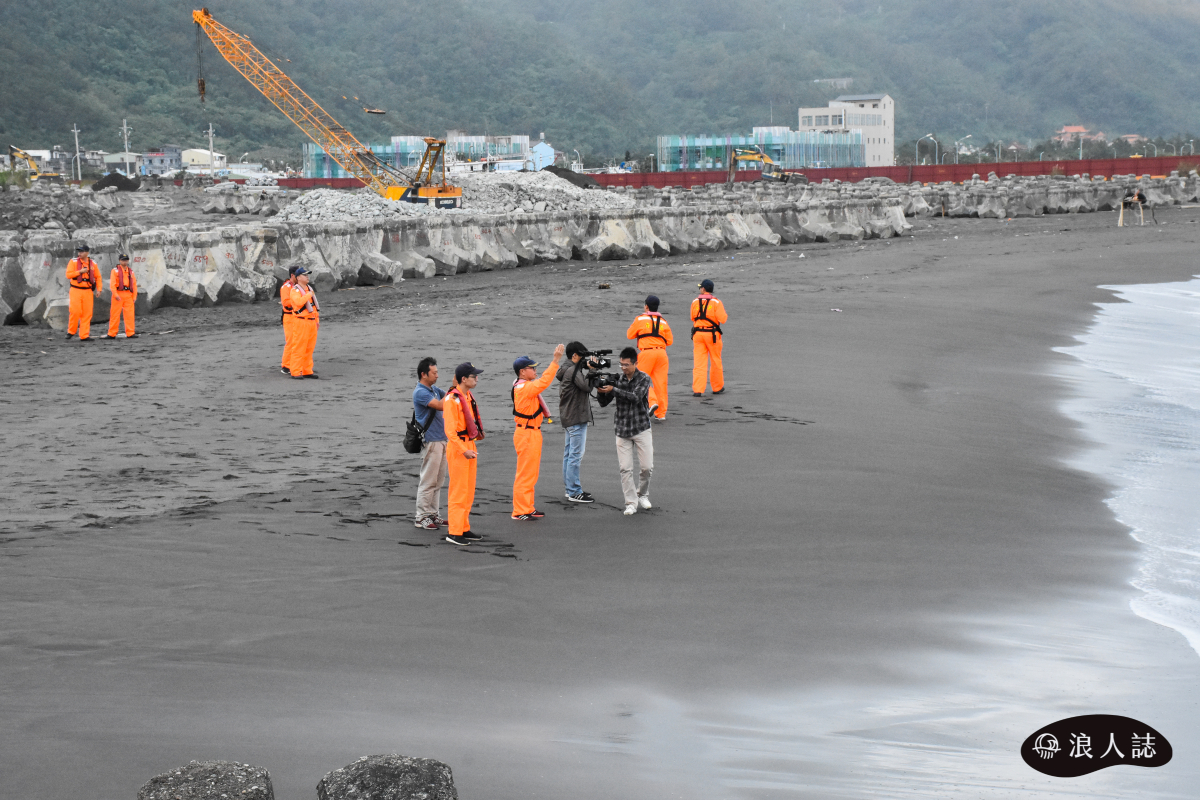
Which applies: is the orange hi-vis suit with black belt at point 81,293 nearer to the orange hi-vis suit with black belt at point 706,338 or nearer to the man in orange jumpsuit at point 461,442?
the orange hi-vis suit with black belt at point 706,338

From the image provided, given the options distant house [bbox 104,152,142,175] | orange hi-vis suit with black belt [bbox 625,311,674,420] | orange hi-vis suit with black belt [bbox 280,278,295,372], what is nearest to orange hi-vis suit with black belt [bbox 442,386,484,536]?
orange hi-vis suit with black belt [bbox 625,311,674,420]

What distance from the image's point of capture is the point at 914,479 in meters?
12.5

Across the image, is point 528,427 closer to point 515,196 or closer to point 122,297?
point 122,297

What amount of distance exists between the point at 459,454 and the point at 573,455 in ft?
5.45

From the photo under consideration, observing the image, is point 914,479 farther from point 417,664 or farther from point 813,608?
point 417,664

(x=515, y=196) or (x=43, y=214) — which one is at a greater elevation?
(x=515, y=196)

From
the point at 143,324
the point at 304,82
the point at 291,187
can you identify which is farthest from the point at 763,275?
the point at 304,82

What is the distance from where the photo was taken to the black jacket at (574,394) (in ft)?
34.8

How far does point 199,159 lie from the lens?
14500cm

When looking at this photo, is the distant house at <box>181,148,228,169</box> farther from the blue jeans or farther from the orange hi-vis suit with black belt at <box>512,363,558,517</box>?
the orange hi-vis suit with black belt at <box>512,363,558,517</box>

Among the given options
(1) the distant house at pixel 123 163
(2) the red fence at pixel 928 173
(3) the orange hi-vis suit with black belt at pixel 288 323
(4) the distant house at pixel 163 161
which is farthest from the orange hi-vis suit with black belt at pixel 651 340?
(4) the distant house at pixel 163 161

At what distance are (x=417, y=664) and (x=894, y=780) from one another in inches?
120

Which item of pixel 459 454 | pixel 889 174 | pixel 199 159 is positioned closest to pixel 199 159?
pixel 199 159

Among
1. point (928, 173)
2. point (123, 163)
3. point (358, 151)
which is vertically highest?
point (123, 163)
